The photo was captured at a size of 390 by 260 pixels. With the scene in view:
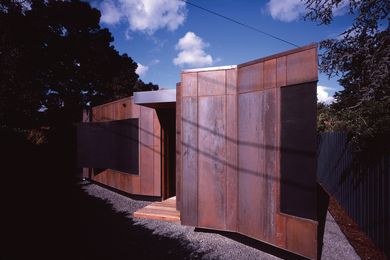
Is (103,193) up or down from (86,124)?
down

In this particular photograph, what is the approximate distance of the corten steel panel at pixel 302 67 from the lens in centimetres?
360

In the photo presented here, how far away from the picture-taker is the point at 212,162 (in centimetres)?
489

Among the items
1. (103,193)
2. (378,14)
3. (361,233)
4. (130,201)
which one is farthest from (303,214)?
(103,193)

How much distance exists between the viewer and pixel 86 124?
32.1 ft

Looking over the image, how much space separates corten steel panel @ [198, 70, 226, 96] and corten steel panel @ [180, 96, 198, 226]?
26cm

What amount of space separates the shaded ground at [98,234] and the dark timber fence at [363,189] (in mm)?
552

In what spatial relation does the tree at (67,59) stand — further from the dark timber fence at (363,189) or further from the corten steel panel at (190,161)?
the dark timber fence at (363,189)

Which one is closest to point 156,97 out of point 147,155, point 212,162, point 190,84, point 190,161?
point 190,84

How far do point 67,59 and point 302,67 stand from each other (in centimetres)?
2102

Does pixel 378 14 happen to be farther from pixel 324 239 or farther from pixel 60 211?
pixel 60 211

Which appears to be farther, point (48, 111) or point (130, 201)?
point (48, 111)

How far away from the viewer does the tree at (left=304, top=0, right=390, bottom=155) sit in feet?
16.1

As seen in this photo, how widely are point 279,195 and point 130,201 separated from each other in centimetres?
544

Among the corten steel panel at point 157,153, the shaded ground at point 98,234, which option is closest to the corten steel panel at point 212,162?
the shaded ground at point 98,234
